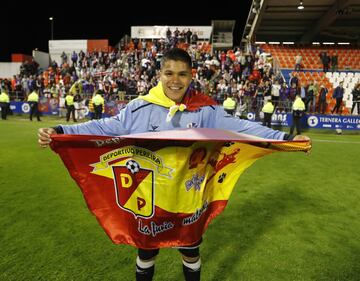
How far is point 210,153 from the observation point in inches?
101

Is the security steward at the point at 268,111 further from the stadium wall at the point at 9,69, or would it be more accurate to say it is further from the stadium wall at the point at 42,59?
the stadium wall at the point at 9,69

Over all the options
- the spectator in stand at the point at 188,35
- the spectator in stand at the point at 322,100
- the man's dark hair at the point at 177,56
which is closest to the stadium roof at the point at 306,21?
the spectator in stand at the point at 188,35

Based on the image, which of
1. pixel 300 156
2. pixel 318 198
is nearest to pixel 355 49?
pixel 300 156

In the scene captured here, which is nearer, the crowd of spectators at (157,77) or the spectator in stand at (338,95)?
the crowd of spectators at (157,77)

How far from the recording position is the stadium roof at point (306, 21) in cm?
2466

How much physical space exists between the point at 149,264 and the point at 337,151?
9781 millimetres

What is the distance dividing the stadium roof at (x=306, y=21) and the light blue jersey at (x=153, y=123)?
76.2ft

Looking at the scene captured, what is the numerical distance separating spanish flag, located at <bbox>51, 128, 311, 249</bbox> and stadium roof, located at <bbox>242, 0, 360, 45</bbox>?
2353 centimetres

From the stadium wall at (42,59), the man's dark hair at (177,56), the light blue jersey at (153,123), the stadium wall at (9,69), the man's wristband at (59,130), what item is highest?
the stadium wall at (42,59)

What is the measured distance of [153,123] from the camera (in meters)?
2.57

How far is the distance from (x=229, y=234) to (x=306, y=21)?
2913 centimetres

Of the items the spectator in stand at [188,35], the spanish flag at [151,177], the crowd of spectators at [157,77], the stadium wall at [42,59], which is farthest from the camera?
the stadium wall at [42,59]

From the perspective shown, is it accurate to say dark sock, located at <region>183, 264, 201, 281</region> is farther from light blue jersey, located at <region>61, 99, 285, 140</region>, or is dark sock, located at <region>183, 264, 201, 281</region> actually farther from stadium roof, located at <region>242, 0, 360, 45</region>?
stadium roof, located at <region>242, 0, 360, 45</region>

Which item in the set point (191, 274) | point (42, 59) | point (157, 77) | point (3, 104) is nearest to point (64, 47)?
point (42, 59)
